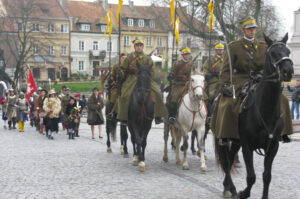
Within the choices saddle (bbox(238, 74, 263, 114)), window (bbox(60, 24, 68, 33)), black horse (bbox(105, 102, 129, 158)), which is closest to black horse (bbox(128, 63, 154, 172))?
black horse (bbox(105, 102, 129, 158))

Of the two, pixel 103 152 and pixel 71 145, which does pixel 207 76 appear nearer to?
pixel 103 152

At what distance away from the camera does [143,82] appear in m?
11.5

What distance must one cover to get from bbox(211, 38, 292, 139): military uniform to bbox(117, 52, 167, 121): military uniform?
13.2ft

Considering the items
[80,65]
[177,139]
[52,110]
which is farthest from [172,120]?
[80,65]

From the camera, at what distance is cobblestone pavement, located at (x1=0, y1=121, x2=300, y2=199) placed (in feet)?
28.0

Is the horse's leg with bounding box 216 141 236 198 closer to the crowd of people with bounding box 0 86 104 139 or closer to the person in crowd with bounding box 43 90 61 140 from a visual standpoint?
the crowd of people with bounding box 0 86 104 139

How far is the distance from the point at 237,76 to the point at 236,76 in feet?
0.05

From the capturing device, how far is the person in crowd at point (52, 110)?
2044cm

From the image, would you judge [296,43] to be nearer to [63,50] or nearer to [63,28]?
[63,28]

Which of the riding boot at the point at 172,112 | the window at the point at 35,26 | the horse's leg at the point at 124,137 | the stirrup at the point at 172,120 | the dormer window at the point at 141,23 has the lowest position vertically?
the horse's leg at the point at 124,137

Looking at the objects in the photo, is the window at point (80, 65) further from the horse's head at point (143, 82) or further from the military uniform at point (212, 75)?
the horse's head at point (143, 82)

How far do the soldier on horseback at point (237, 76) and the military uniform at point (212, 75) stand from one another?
13.5ft

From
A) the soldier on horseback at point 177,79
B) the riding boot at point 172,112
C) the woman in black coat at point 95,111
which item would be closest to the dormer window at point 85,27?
the woman in black coat at point 95,111

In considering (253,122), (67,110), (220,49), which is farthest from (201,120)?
(67,110)
